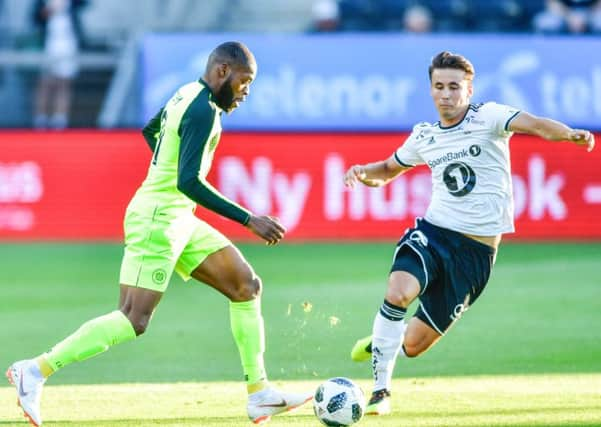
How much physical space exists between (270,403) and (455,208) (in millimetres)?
1813

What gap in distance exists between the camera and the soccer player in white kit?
28.3ft

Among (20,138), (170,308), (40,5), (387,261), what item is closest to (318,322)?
(170,308)

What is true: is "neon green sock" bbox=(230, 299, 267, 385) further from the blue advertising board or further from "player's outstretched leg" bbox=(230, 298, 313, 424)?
the blue advertising board

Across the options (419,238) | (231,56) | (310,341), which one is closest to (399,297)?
(419,238)

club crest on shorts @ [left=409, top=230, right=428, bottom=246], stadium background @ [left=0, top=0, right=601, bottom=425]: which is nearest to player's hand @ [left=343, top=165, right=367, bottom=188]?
club crest on shorts @ [left=409, top=230, right=428, bottom=246]

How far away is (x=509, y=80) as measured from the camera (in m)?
20.8

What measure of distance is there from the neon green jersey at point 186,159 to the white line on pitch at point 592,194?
11.8 m

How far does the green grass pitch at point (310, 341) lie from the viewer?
28.3 feet

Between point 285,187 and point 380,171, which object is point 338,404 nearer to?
point 380,171

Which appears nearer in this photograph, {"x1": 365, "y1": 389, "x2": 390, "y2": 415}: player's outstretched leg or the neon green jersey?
the neon green jersey

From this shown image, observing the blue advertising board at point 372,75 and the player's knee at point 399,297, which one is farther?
the blue advertising board at point 372,75

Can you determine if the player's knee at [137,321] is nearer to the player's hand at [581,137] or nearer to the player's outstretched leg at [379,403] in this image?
the player's outstretched leg at [379,403]

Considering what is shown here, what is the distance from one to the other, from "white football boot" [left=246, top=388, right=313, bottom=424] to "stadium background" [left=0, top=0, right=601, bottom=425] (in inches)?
152

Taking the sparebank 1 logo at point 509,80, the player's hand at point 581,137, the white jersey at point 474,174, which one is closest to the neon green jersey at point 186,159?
the white jersey at point 474,174
